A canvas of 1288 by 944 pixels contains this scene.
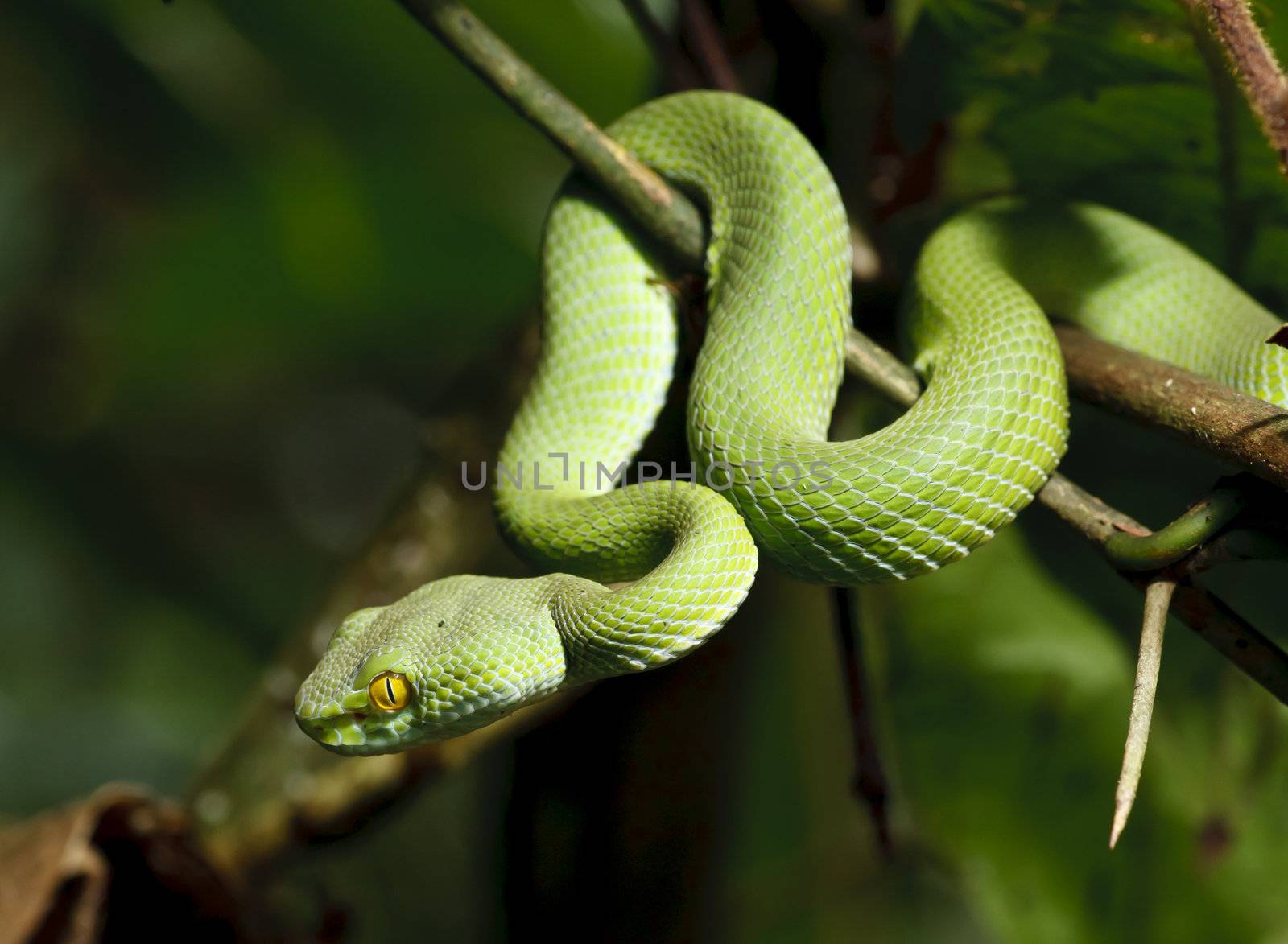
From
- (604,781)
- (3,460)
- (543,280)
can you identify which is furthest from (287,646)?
(3,460)

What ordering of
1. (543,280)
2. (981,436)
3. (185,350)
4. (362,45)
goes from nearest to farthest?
(981,436)
(543,280)
(362,45)
(185,350)

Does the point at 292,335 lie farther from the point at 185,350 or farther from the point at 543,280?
the point at 543,280

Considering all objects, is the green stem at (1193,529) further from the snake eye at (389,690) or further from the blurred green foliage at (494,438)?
the snake eye at (389,690)

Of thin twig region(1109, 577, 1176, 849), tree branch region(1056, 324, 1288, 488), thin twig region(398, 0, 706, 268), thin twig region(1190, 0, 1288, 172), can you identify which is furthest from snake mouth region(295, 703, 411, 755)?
thin twig region(1190, 0, 1288, 172)

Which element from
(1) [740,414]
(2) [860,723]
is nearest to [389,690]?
(1) [740,414]

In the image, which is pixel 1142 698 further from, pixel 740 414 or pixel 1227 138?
pixel 1227 138

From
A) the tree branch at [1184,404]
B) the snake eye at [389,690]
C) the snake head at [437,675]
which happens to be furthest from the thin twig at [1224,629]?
the snake eye at [389,690]
